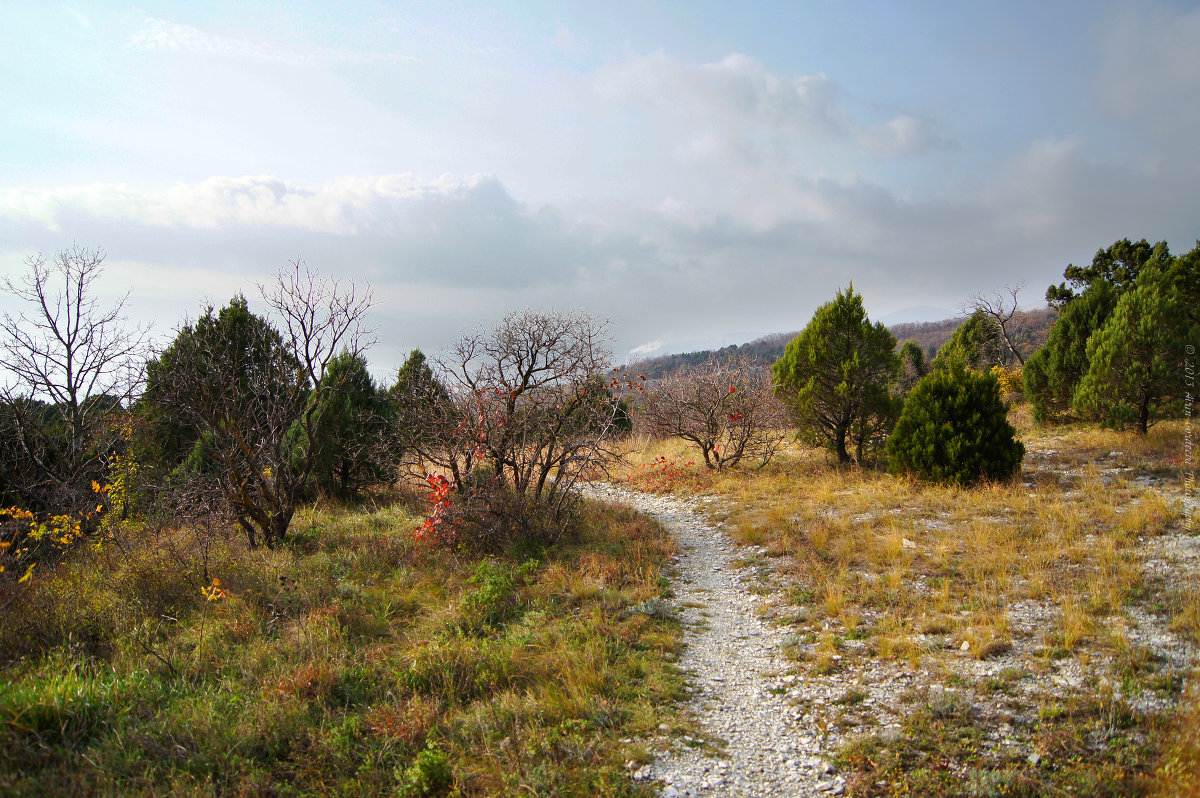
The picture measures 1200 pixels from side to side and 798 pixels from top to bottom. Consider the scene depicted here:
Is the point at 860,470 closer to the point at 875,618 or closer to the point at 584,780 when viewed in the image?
the point at 875,618

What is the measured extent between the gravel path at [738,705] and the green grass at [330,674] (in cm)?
28

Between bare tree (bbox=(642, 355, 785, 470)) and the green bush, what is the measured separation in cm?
357

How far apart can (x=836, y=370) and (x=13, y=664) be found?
505 inches

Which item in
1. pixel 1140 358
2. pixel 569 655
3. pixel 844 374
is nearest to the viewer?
pixel 569 655

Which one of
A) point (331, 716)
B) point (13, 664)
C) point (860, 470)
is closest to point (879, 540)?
point (860, 470)

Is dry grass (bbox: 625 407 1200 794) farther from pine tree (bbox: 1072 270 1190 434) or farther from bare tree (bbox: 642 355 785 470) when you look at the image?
bare tree (bbox: 642 355 785 470)

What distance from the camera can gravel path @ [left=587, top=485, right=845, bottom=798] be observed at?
10.5 feet

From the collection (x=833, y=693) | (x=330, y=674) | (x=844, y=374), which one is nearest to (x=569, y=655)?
(x=330, y=674)

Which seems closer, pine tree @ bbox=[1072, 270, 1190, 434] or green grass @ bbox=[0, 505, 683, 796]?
green grass @ bbox=[0, 505, 683, 796]

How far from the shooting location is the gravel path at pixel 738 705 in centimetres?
320

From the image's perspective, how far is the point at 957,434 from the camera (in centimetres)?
976

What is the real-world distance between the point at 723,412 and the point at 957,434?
504 cm

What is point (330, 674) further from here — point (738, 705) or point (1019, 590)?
point (1019, 590)

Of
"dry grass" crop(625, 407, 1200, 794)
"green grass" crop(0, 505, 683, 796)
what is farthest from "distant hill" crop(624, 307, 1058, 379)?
"green grass" crop(0, 505, 683, 796)
